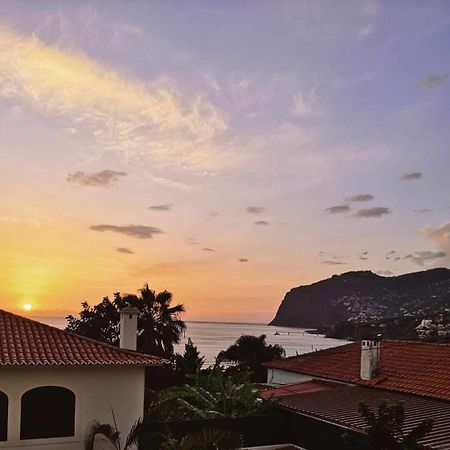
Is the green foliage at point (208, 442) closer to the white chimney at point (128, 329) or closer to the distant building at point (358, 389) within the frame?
the distant building at point (358, 389)

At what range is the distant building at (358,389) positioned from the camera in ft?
49.8

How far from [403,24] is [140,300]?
79.2ft

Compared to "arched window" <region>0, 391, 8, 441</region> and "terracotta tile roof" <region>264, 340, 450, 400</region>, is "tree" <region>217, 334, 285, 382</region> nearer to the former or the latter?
"terracotta tile roof" <region>264, 340, 450, 400</region>

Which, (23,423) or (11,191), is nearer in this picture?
(23,423)

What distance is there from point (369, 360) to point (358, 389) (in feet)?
4.36

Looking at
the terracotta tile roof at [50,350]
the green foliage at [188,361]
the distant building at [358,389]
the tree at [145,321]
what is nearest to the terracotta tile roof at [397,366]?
the distant building at [358,389]

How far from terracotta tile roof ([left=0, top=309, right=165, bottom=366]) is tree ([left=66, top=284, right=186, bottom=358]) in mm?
16439

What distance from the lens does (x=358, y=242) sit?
113 ft

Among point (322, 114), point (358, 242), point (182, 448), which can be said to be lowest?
point (182, 448)

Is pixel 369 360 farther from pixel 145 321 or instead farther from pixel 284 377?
pixel 145 321

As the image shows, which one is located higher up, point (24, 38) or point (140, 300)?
point (24, 38)

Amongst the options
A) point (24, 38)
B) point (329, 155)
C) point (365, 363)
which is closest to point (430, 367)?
point (365, 363)

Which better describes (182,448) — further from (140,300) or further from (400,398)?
(140,300)

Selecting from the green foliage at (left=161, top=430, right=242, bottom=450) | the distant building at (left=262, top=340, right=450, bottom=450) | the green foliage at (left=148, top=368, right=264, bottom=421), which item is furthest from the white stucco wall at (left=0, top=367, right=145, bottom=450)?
the distant building at (left=262, top=340, right=450, bottom=450)
